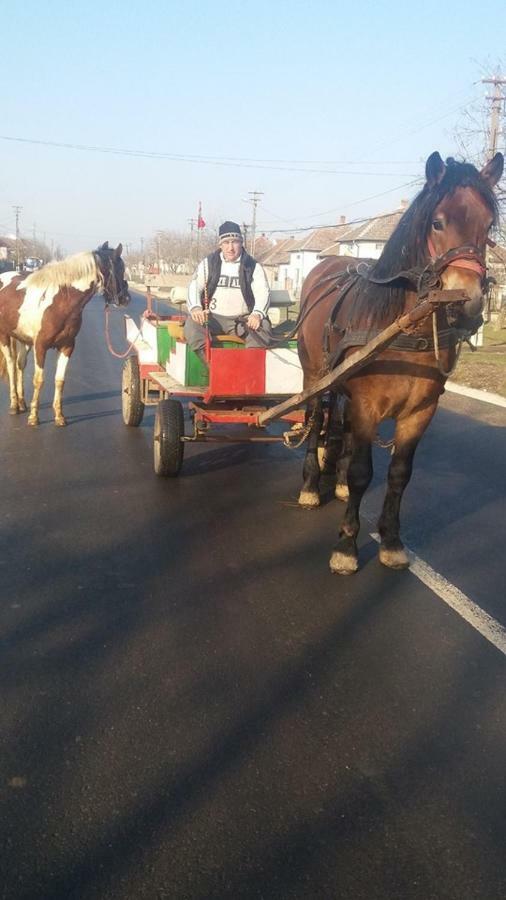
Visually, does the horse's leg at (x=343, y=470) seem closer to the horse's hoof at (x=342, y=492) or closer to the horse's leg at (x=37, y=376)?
the horse's hoof at (x=342, y=492)

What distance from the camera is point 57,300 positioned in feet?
29.3

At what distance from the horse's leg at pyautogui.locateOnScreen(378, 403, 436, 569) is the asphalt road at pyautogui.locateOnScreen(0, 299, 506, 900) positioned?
0.47ft

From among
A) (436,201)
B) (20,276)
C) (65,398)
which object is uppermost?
(436,201)

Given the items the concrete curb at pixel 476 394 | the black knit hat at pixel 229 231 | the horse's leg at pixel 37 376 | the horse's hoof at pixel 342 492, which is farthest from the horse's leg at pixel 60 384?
the concrete curb at pixel 476 394

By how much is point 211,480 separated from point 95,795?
4.51 meters

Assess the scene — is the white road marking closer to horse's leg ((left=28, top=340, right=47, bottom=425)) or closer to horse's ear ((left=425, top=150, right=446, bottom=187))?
horse's ear ((left=425, top=150, right=446, bottom=187))

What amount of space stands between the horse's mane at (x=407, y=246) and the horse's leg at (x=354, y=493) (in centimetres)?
68

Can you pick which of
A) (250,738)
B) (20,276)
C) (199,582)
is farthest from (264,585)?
(20,276)

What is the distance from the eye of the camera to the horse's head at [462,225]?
12.9ft

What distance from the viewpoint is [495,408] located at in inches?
458

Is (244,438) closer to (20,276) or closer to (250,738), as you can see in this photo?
(250,738)

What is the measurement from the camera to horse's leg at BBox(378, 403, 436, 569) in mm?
4988

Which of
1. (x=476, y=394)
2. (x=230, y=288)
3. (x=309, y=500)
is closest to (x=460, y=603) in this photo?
→ (x=309, y=500)

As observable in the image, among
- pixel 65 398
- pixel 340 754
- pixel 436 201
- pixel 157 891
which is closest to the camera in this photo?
pixel 157 891
